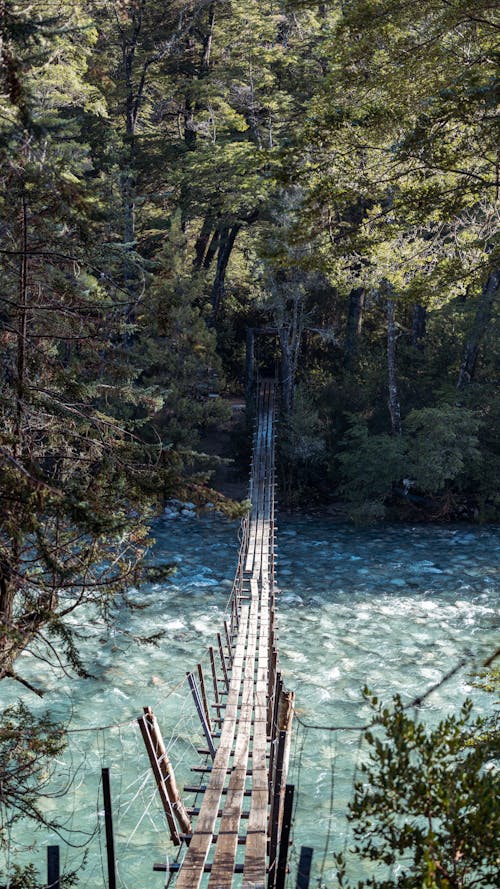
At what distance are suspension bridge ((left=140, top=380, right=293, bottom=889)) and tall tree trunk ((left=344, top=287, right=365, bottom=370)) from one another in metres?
11.7

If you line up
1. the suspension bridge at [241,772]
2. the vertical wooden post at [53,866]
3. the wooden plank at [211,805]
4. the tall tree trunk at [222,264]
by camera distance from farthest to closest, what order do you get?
the tall tree trunk at [222,264] < the suspension bridge at [241,772] < the wooden plank at [211,805] < the vertical wooden post at [53,866]

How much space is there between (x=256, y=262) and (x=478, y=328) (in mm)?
6921

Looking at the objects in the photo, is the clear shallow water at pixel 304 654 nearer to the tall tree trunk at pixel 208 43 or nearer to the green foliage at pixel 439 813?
the green foliage at pixel 439 813

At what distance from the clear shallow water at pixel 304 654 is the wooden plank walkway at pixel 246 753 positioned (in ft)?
2.43

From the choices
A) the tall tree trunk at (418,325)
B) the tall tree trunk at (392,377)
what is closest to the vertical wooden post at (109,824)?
the tall tree trunk at (392,377)

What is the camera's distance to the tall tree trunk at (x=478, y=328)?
1888 centimetres

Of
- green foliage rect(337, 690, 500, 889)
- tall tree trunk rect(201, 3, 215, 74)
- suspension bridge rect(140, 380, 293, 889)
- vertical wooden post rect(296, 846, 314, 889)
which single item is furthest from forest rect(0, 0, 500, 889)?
green foliage rect(337, 690, 500, 889)

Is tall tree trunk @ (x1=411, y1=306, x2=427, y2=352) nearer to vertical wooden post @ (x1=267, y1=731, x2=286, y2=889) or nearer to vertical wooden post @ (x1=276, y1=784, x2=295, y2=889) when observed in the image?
vertical wooden post @ (x1=267, y1=731, x2=286, y2=889)

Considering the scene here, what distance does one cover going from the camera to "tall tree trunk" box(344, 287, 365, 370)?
2306 centimetres

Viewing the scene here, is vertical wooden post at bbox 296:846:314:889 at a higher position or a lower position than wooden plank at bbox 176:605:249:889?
higher

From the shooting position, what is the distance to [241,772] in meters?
6.10

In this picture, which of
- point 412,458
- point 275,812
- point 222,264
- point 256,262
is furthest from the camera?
point 222,264

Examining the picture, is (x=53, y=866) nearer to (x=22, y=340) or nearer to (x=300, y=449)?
(x=22, y=340)

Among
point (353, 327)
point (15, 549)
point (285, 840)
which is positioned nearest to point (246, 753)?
point (285, 840)
